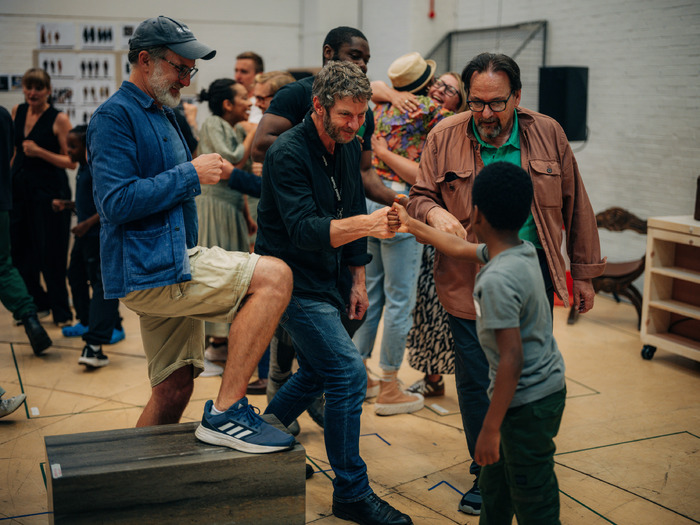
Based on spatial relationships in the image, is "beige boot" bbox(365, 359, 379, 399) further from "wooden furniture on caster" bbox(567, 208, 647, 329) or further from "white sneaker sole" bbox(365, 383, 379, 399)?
"wooden furniture on caster" bbox(567, 208, 647, 329)

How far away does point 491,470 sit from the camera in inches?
94.0

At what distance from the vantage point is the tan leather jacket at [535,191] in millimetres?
2869

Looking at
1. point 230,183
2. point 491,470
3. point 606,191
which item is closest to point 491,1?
point 606,191

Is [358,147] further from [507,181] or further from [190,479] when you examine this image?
[190,479]

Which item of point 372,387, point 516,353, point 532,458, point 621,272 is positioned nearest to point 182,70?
point 516,353

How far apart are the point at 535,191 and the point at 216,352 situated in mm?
2802

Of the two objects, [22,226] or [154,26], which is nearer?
[154,26]

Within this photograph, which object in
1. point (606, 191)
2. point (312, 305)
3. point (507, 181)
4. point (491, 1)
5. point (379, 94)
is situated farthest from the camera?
point (491, 1)

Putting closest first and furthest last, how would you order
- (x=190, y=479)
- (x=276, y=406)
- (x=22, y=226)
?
(x=190, y=479)
(x=276, y=406)
(x=22, y=226)

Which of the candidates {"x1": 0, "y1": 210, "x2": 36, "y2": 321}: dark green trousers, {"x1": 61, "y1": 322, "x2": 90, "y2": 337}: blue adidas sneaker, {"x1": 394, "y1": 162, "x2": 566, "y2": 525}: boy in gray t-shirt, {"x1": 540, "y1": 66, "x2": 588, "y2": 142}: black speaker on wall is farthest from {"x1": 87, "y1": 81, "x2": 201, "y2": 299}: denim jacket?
{"x1": 540, "y1": 66, "x2": 588, "y2": 142}: black speaker on wall

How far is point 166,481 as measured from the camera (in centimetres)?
245

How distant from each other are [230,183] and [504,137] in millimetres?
1882

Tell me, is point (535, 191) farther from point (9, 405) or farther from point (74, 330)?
point (74, 330)

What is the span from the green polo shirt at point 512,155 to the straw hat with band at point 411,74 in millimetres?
1413
